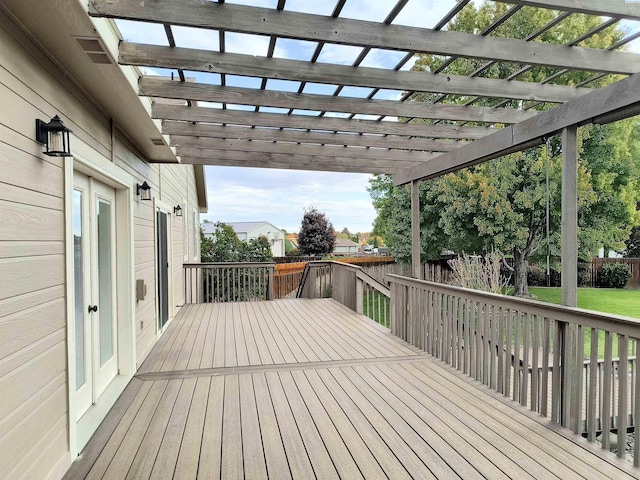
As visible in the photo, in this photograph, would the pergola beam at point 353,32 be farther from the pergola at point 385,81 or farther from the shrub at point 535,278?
the shrub at point 535,278

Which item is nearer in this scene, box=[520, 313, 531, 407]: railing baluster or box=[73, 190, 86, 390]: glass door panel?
box=[73, 190, 86, 390]: glass door panel

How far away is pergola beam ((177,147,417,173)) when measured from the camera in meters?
5.54

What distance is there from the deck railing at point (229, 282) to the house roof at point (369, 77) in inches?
162

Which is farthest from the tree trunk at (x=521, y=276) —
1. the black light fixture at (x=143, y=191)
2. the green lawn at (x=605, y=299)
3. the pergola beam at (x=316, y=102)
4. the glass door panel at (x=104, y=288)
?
the glass door panel at (x=104, y=288)

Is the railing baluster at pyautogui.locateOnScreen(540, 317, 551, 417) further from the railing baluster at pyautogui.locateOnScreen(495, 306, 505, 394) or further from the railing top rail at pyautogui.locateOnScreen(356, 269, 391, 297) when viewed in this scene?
the railing top rail at pyautogui.locateOnScreen(356, 269, 391, 297)

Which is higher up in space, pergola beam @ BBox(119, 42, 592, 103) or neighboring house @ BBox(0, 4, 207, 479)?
pergola beam @ BBox(119, 42, 592, 103)

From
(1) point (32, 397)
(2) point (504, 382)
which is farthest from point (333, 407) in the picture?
(1) point (32, 397)

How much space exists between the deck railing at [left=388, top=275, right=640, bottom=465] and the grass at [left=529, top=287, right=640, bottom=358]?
21.5ft

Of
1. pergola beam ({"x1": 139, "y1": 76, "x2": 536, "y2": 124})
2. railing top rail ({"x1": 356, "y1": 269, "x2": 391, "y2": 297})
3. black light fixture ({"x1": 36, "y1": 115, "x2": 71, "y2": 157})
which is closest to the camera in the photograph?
black light fixture ({"x1": 36, "y1": 115, "x2": 71, "y2": 157})

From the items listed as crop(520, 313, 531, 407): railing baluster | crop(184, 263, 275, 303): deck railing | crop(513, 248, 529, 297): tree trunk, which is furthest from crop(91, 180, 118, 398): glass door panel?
crop(513, 248, 529, 297): tree trunk

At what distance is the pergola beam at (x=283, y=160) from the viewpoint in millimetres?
5535

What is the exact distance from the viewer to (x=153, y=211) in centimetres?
527

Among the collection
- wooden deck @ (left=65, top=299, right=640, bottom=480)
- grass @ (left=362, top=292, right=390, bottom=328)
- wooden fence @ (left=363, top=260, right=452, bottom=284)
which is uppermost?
wooden fence @ (left=363, top=260, right=452, bottom=284)

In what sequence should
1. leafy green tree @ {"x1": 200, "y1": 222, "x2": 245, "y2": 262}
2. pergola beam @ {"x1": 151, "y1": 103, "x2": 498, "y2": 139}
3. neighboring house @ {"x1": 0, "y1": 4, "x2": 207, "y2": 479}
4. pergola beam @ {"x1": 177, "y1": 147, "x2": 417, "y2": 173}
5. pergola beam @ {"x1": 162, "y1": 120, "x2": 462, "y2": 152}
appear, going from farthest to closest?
1. leafy green tree @ {"x1": 200, "y1": 222, "x2": 245, "y2": 262}
2. pergola beam @ {"x1": 177, "y1": 147, "x2": 417, "y2": 173}
3. pergola beam @ {"x1": 162, "y1": 120, "x2": 462, "y2": 152}
4. pergola beam @ {"x1": 151, "y1": 103, "x2": 498, "y2": 139}
5. neighboring house @ {"x1": 0, "y1": 4, "x2": 207, "y2": 479}
